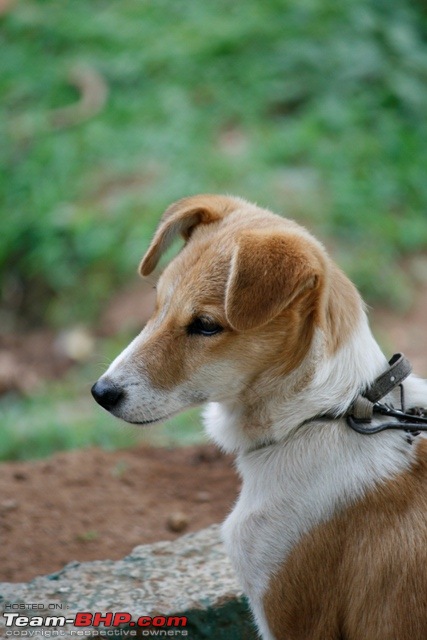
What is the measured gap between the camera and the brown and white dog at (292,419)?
2.85 metres

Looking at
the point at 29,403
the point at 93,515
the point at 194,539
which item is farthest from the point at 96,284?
the point at 194,539

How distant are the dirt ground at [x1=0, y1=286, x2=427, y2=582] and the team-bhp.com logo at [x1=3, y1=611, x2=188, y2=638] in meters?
0.46

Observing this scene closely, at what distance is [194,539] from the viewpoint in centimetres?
380

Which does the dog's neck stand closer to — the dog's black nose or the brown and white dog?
the brown and white dog

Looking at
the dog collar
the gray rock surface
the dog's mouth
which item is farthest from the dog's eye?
the gray rock surface

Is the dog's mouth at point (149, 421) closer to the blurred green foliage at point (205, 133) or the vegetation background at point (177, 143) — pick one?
the vegetation background at point (177, 143)

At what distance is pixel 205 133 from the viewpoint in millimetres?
8359

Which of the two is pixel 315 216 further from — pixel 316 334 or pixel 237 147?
pixel 316 334

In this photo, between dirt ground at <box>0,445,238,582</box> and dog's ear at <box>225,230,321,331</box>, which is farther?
dirt ground at <box>0,445,238,582</box>

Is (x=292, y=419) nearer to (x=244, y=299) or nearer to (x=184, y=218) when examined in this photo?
(x=244, y=299)

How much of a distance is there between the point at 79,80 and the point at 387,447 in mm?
7278

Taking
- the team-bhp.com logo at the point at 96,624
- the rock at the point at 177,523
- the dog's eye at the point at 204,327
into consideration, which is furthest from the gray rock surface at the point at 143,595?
the dog's eye at the point at 204,327

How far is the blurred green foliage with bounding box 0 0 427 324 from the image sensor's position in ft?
24.6

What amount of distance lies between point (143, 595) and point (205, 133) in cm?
564
